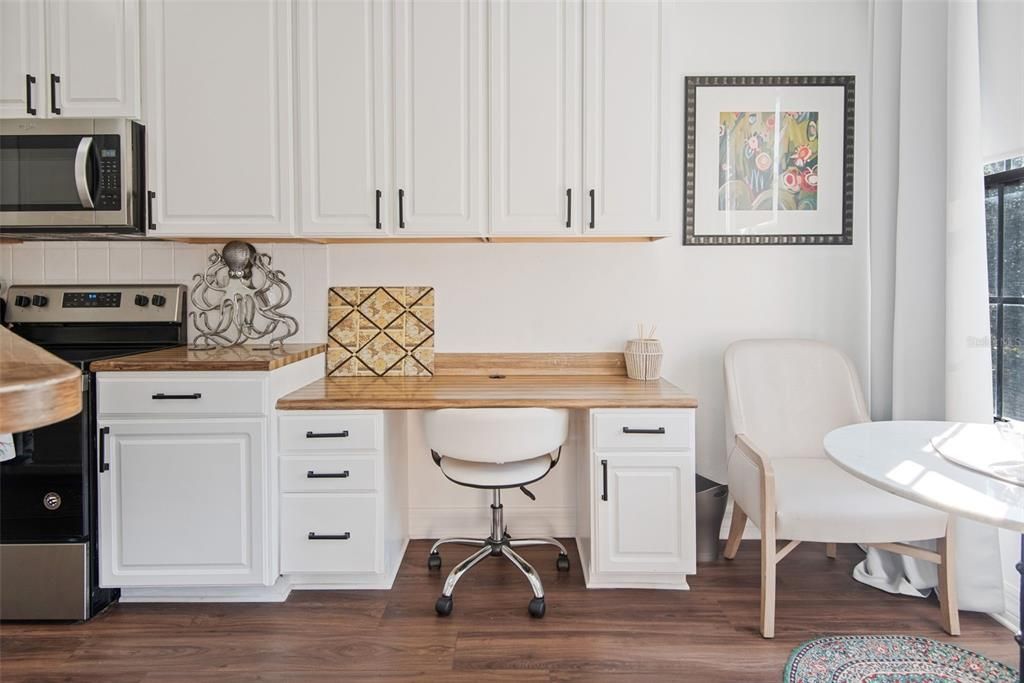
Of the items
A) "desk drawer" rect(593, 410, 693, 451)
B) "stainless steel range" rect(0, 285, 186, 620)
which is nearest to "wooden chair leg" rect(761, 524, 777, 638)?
"desk drawer" rect(593, 410, 693, 451)

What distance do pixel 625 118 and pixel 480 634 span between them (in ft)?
6.36

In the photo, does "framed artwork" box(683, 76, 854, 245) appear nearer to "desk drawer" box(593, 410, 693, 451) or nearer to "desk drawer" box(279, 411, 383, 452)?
"desk drawer" box(593, 410, 693, 451)

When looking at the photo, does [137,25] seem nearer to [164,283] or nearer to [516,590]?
[164,283]

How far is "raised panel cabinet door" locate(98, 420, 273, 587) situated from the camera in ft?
6.96

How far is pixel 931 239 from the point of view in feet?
7.32

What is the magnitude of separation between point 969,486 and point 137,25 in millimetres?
2982

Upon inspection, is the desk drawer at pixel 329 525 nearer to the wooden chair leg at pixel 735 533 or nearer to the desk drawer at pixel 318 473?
the desk drawer at pixel 318 473

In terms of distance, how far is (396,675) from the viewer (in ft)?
5.94

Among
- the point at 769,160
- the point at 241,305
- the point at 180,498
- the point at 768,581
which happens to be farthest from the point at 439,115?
the point at 768,581

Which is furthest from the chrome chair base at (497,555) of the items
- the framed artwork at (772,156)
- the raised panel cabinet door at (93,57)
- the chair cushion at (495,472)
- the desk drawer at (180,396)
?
the raised panel cabinet door at (93,57)

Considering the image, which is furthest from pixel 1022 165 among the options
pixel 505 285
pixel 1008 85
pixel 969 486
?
pixel 505 285

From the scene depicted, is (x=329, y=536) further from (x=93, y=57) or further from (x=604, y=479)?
(x=93, y=57)

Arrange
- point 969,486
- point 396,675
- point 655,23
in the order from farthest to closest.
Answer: point 655,23 → point 396,675 → point 969,486

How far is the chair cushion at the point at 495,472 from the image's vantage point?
2111 millimetres
